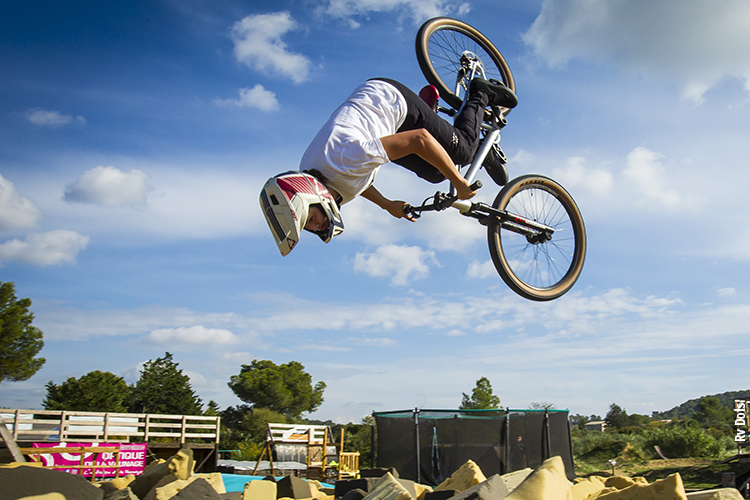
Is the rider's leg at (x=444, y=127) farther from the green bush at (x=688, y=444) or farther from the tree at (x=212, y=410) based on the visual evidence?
the tree at (x=212, y=410)

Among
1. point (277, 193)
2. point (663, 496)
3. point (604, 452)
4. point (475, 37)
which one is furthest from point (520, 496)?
point (604, 452)

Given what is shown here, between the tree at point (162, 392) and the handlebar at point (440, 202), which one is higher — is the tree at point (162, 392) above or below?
below

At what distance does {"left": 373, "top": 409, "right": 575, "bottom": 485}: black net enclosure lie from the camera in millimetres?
8039

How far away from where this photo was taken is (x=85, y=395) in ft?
87.0

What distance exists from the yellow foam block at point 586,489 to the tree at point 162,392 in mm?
29523

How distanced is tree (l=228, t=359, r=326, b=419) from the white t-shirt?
131 feet

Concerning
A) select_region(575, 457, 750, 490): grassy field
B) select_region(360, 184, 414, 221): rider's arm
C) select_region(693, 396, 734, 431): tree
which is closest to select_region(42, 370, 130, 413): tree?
select_region(575, 457, 750, 490): grassy field

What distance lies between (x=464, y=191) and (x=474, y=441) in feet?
18.9

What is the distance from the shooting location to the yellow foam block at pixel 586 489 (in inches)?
127

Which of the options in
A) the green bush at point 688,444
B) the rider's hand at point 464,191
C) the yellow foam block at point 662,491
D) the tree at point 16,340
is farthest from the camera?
the tree at point 16,340

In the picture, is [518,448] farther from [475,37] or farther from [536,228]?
[475,37]

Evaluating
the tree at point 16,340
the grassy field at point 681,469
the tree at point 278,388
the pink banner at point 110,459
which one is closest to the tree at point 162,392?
the tree at point 16,340

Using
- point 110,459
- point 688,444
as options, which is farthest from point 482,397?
point 110,459

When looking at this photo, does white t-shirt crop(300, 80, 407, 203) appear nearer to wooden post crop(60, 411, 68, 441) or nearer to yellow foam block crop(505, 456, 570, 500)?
yellow foam block crop(505, 456, 570, 500)
